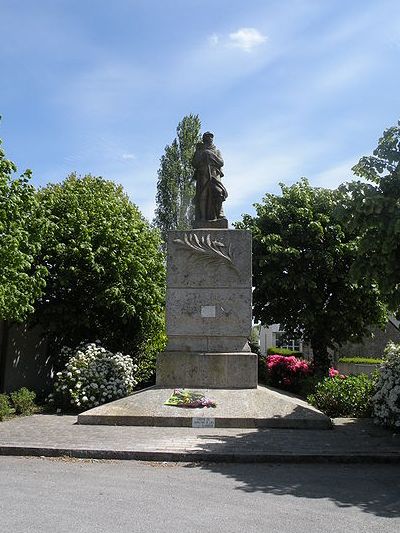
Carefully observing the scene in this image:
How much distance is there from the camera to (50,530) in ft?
14.6

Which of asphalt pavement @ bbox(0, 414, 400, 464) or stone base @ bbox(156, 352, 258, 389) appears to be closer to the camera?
asphalt pavement @ bbox(0, 414, 400, 464)

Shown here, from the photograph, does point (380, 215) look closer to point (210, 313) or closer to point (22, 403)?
point (210, 313)

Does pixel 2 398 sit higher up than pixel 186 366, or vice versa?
pixel 186 366

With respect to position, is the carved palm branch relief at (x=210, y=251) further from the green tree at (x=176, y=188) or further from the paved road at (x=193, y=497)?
the green tree at (x=176, y=188)

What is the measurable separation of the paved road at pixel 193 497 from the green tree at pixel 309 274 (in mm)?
9186

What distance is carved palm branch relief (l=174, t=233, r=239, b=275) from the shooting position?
11.7 meters

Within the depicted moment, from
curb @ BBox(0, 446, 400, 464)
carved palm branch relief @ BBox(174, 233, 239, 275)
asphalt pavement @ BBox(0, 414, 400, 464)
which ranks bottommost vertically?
curb @ BBox(0, 446, 400, 464)

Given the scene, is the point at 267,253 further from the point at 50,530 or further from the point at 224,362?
the point at 50,530

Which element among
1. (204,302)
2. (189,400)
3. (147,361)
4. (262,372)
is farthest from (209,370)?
(262,372)

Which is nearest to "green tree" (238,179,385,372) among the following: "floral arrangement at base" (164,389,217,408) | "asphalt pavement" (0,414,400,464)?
"floral arrangement at base" (164,389,217,408)

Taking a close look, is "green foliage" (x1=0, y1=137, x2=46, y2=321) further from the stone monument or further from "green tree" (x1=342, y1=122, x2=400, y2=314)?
"green tree" (x1=342, y1=122, x2=400, y2=314)

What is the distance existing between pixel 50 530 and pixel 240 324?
7.36m

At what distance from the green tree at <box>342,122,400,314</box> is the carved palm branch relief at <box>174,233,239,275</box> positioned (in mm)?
3604

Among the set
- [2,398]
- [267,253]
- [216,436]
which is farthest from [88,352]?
[267,253]
